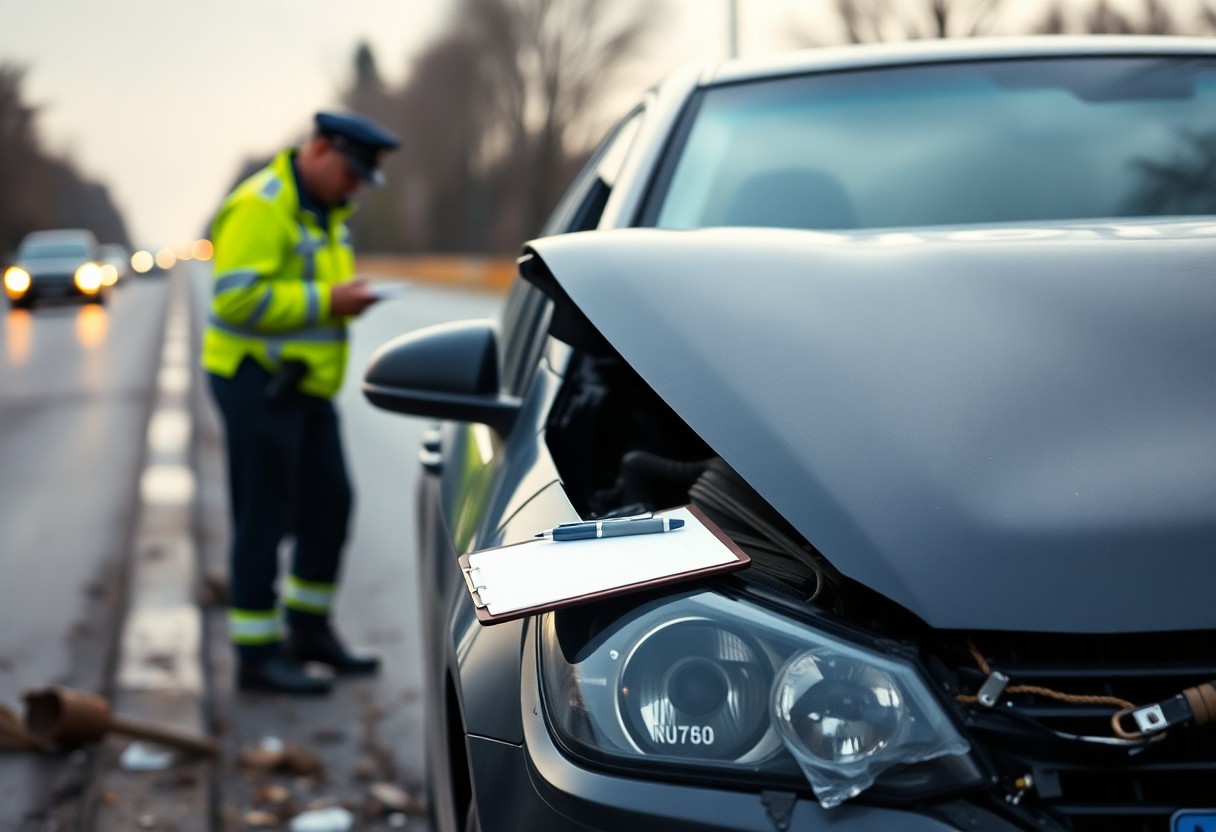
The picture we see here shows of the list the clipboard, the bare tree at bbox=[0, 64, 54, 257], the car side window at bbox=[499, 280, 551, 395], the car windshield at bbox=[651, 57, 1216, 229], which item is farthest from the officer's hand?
the bare tree at bbox=[0, 64, 54, 257]

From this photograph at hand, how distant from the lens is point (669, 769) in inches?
52.1

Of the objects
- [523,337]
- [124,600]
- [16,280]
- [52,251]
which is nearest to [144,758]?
[523,337]

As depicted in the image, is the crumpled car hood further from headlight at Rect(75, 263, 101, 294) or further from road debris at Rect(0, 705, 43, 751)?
headlight at Rect(75, 263, 101, 294)

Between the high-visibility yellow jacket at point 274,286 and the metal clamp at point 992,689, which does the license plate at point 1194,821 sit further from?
the high-visibility yellow jacket at point 274,286

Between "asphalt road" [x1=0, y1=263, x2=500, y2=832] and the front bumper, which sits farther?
"asphalt road" [x1=0, y1=263, x2=500, y2=832]

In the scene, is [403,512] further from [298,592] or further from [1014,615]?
[1014,615]

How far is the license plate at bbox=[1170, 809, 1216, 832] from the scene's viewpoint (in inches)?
49.0

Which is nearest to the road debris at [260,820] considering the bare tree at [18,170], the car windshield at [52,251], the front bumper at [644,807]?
the front bumper at [644,807]

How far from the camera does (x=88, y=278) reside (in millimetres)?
34062

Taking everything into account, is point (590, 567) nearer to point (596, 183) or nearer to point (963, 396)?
point (963, 396)

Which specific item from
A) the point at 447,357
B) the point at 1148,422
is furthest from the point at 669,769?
the point at 447,357

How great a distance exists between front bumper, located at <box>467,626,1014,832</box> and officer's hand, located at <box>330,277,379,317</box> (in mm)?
3009

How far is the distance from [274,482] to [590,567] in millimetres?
3166

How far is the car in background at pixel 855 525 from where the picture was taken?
1291 mm
